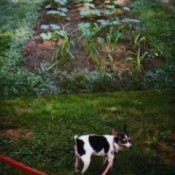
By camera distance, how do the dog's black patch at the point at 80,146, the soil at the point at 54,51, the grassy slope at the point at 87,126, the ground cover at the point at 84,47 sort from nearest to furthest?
the dog's black patch at the point at 80,146, the grassy slope at the point at 87,126, the ground cover at the point at 84,47, the soil at the point at 54,51

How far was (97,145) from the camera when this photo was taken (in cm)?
374

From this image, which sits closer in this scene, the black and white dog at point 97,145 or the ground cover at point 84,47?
the black and white dog at point 97,145

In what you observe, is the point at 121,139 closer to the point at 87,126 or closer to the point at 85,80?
the point at 87,126

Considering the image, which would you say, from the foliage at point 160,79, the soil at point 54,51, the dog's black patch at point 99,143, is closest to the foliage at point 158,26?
the foliage at point 160,79

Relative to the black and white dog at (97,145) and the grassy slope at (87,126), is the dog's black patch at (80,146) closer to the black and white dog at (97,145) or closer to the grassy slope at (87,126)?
the black and white dog at (97,145)

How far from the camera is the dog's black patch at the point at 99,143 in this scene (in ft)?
12.2

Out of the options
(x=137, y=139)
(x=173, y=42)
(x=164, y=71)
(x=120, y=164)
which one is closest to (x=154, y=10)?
(x=173, y=42)

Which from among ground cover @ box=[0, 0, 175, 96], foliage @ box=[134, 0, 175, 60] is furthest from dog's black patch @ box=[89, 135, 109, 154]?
foliage @ box=[134, 0, 175, 60]

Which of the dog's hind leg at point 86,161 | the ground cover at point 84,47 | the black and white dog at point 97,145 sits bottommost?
the ground cover at point 84,47

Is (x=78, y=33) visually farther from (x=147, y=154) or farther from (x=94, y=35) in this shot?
(x=147, y=154)

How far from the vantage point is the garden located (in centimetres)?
436

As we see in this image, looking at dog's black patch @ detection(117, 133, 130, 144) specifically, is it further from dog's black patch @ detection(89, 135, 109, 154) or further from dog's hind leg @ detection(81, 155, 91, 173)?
dog's hind leg @ detection(81, 155, 91, 173)

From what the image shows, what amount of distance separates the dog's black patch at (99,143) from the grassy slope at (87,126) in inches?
14.2

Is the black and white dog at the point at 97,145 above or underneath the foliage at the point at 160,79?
above
